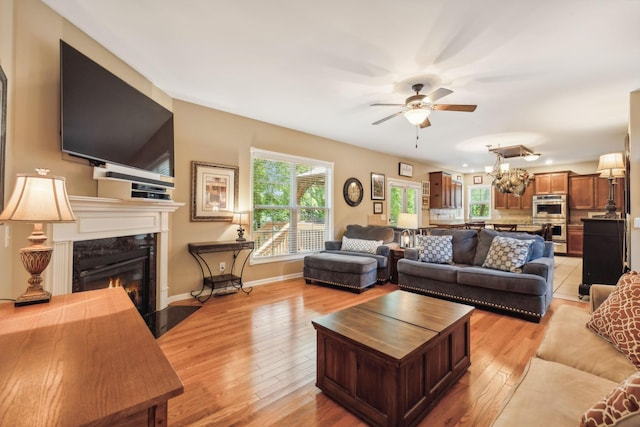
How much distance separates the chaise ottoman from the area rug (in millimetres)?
1837

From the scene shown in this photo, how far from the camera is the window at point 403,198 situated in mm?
7188

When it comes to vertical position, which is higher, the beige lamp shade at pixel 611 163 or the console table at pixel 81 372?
the beige lamp shade at pixel 611 163

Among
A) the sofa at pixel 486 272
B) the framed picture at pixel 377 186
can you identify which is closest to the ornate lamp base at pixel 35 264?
the sofa at pixel 486 272

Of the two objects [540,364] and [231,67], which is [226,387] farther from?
[231,67]

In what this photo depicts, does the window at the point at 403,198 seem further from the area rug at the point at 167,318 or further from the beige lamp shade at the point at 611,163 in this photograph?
the area rug at the point at 167,318

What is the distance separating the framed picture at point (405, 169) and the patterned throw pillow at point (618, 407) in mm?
6818

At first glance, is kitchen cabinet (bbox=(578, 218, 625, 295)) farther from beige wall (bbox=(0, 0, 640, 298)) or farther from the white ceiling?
the white ceiling

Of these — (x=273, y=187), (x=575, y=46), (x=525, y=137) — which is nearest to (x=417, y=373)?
(x=575, y=46)

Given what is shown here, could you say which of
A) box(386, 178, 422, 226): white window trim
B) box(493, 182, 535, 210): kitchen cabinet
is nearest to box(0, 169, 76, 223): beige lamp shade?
box(386, 178, 422, 226): white window trim

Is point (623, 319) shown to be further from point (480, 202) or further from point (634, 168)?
point (480, 202)

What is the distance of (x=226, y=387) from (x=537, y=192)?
957 centimetres

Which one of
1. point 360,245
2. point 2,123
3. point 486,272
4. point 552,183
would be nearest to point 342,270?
point 360,245

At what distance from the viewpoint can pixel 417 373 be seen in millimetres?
1688

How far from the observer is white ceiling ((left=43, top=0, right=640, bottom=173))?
2.08 meters
